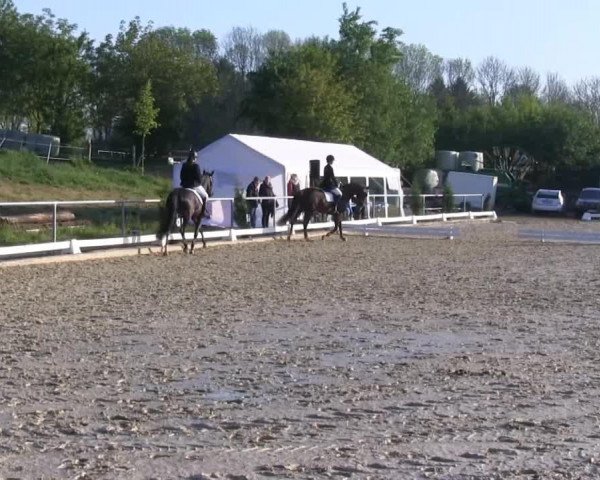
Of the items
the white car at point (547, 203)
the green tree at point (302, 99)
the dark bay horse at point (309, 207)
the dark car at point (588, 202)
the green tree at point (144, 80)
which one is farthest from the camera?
the green tree at point (144, 80)

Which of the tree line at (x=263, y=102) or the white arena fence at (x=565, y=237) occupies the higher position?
the tree line at (x=263, y=102)

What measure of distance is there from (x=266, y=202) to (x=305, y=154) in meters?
5.94

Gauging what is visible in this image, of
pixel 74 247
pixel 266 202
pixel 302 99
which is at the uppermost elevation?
pixel 302 99

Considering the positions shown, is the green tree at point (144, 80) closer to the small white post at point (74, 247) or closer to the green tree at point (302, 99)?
the green tree at point (302, 99)

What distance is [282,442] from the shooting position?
6.65 meters

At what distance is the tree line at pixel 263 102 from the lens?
5812cm

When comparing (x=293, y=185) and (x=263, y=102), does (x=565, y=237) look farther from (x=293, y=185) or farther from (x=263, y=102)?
(x=263, y=102)

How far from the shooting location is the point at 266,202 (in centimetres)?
2930

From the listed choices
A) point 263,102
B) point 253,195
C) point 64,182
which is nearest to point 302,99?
point 263,102

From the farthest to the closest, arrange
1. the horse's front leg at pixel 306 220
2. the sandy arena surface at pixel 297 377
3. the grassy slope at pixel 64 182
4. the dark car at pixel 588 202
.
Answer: the dark car at pixel 588 202 → the grassy slope at pixel 64 182 → the horse's front leg at pixel 306 220 → the sandy arena surface at pixel 297 377

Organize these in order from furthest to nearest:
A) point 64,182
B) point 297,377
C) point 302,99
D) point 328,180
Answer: point 302,99, point 64,182, point 328,180, point 297,377

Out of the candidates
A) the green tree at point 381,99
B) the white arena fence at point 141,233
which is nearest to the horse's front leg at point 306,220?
the white arena fence at point 141,233

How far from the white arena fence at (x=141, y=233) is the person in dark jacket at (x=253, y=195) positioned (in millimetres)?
363

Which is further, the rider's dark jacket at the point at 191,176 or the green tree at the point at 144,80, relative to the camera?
the green tree at the point at 144,80
